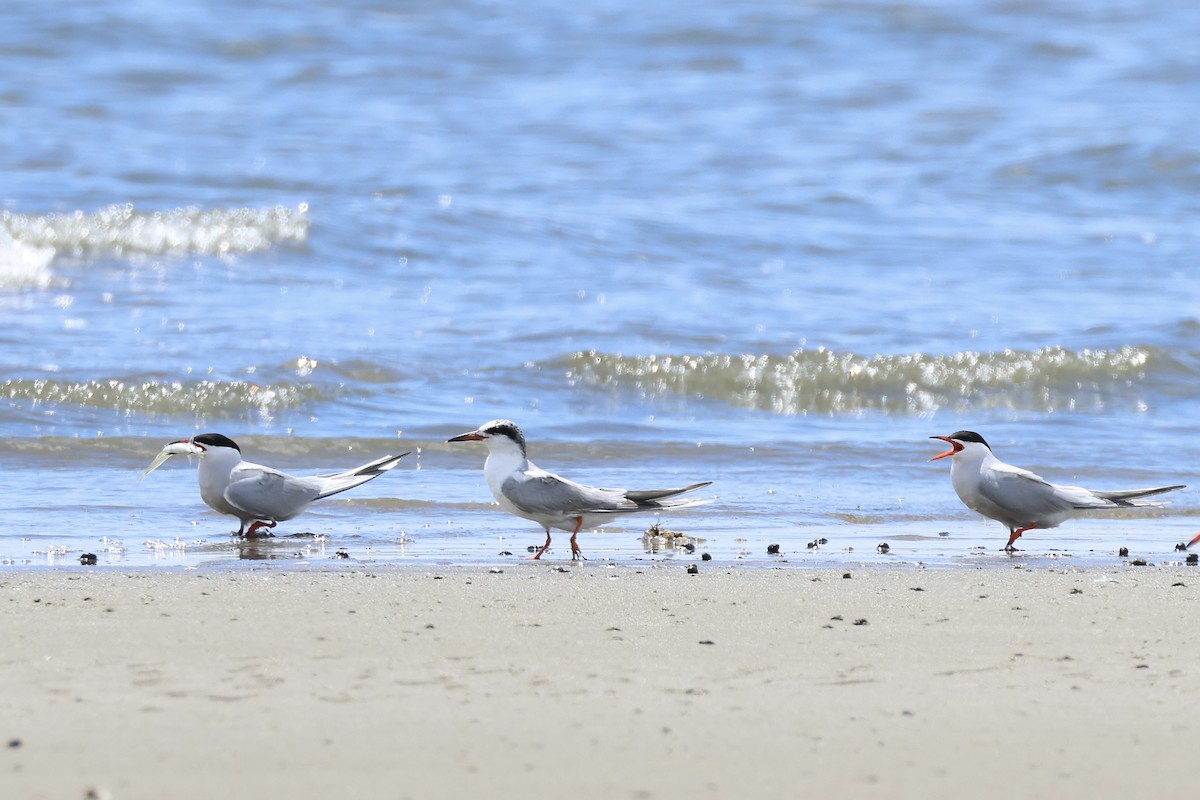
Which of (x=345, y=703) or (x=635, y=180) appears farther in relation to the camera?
(x=635, y=180)

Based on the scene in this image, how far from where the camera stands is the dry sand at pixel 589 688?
3100mm

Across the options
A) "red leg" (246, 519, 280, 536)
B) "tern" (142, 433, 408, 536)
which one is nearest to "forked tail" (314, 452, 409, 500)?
"tern" (142, 433, 408, 536)

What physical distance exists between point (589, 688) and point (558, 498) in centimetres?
267

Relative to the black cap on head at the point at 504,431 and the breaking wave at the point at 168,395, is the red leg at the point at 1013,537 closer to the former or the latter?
the black cap on head at the point at 504,431

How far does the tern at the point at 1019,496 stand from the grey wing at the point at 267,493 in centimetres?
264

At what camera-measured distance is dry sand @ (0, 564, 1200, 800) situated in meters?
3.10

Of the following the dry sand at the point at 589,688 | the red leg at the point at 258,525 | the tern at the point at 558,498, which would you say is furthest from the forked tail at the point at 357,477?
the dry sand at the point at 589,688

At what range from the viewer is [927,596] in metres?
4.87

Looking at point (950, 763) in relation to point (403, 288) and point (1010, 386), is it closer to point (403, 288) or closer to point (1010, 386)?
point (1010, 386)

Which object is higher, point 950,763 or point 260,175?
point 260,175

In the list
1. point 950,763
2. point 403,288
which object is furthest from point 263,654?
point 403,288

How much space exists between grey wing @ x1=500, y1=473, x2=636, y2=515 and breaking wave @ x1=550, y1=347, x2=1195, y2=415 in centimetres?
423

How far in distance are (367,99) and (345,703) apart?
54.3 feet

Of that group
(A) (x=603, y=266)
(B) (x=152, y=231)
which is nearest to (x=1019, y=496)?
(A) (x=603, y=266)
